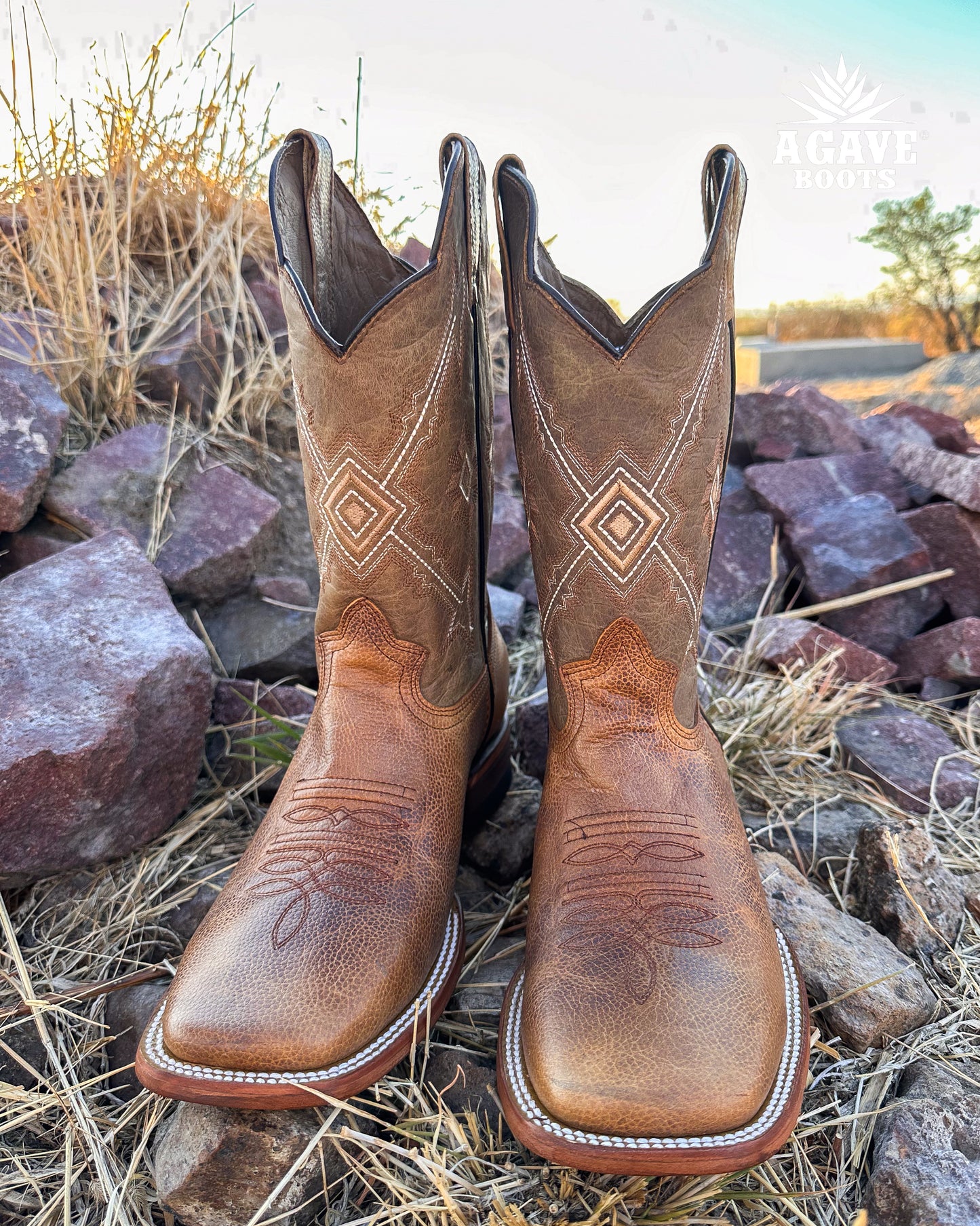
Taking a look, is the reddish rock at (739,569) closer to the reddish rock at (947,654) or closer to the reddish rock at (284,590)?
the reddish rock at (947,654)

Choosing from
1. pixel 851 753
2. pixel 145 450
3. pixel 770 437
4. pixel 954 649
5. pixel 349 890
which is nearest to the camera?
pixel 349 890

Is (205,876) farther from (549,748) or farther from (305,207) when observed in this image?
(305,207)

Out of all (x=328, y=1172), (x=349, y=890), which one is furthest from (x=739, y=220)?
(x=328, y=1172)

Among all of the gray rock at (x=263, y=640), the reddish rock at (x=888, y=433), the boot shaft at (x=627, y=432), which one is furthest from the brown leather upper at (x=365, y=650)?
the reddish rock at (x=888, y=433)

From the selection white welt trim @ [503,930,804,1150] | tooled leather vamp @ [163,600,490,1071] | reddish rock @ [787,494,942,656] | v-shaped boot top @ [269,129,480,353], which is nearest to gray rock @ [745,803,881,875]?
white welt trim @ [503,930,804,1150]

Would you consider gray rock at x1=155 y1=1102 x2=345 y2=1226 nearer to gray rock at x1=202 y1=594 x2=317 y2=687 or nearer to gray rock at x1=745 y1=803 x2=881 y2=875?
gray rock at x1=745 y1=803 x2=881 y2=875

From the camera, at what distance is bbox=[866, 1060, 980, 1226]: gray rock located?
0.90 metres

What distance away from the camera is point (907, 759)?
1.77 metres

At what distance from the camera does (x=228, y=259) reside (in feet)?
7.61

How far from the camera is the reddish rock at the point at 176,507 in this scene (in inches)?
73.7

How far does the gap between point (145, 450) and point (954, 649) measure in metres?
2.06

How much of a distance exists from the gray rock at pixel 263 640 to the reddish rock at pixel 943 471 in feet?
5.98

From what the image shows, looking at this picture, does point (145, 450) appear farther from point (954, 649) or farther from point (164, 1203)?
point (954, 649)

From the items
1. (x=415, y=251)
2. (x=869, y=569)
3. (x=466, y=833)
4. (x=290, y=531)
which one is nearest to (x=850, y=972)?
(x=466, y=833)
